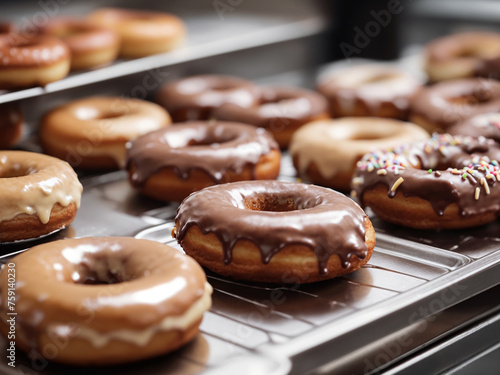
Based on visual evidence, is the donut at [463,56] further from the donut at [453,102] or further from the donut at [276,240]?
the donut at [276,240]

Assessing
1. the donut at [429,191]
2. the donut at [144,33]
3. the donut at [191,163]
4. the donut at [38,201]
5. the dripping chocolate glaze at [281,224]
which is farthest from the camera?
the donut at [144,33]

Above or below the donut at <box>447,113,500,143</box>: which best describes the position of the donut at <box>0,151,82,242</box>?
below

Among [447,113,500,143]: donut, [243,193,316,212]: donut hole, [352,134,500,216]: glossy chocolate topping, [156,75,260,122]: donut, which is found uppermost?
[447,113,500,143]: donut

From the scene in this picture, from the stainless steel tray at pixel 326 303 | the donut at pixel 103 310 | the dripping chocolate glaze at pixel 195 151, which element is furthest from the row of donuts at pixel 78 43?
the donut at pixel 103 310

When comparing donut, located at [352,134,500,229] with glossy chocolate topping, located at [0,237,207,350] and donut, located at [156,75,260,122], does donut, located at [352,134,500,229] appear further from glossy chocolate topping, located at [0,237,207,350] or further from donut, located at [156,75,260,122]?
donut, located at [156,75,260,122]

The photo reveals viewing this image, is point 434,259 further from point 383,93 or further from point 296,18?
→ point 296,18

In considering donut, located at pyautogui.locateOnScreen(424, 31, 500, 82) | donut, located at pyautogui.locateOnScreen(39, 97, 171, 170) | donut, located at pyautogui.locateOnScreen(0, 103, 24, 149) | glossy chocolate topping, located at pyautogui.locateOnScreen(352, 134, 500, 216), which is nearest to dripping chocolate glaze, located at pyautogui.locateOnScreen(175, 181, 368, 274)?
glossy chocolate topping, located at pyautogui.locateOnScreen(352, 134, 500, 216)
